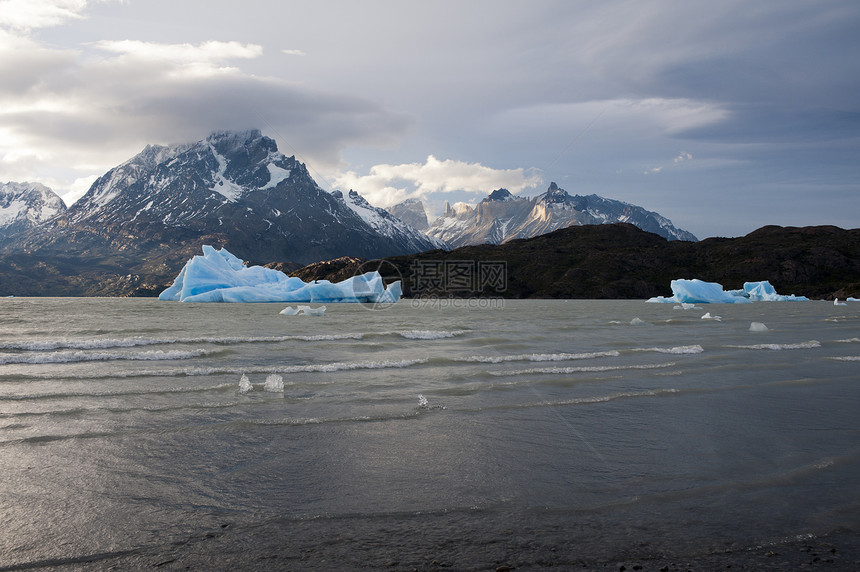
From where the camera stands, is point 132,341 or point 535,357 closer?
point 535,357

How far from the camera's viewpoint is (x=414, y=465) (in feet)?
22.0

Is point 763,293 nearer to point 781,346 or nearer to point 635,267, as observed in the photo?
point 635,267

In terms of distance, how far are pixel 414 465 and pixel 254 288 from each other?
3371 inches

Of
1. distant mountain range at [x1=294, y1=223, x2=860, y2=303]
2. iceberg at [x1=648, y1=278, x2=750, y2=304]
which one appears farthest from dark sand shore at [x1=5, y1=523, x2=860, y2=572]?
distant mountain range at [x1=294, y1=223, x2=860, y2=303]

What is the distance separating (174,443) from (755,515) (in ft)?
24.9

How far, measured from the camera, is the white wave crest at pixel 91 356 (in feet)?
53.2

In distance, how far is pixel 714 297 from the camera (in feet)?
287

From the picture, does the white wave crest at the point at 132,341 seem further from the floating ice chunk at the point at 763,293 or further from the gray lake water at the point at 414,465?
the floating ice chunk at the point at 763,293

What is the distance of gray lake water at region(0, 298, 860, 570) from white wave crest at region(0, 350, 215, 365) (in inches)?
73.2

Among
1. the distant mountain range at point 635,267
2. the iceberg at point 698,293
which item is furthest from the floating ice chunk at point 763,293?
the distant mountain range at point 635,267

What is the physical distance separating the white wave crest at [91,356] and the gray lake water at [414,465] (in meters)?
1.86

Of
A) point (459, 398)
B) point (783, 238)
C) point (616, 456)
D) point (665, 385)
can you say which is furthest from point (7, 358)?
point (783, 238)

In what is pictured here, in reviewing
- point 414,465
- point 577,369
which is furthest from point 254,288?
point 414,465

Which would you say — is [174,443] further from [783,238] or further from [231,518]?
[783,238]
